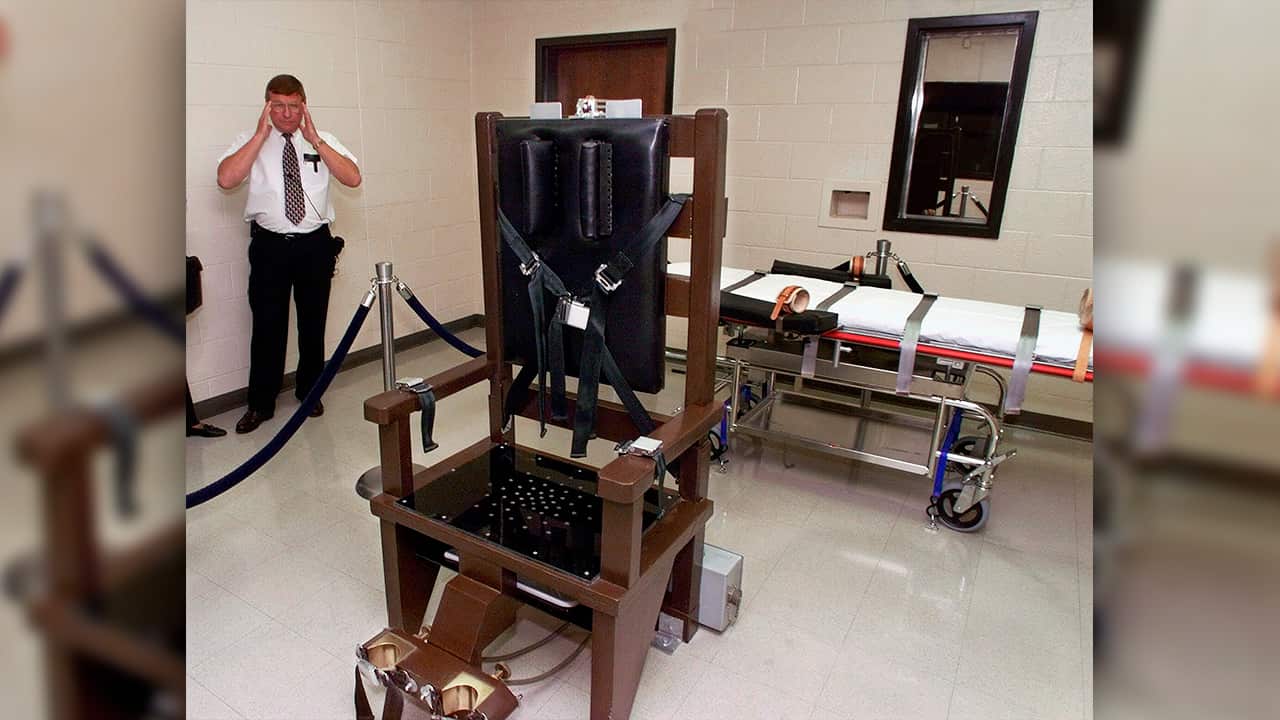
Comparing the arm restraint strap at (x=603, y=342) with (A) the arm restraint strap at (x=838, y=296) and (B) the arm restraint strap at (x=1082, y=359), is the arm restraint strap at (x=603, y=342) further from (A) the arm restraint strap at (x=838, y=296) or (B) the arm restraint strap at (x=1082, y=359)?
(B) the arm restraint strap at (x=1082, y=359)

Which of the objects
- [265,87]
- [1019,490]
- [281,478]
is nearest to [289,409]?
[281,478]

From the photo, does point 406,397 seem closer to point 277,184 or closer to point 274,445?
point 274,445

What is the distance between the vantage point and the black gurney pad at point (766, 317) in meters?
2.86

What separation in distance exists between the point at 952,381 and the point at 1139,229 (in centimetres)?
328

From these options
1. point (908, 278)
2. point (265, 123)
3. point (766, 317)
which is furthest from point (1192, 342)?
point (265, 123)

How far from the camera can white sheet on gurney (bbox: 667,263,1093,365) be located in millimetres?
2660

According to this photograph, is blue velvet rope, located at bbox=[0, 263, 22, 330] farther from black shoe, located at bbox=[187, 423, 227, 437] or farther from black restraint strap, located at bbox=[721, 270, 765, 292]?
black shoe, located at bbox=[187, 423, 227, 437]

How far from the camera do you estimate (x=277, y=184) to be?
3.56 m

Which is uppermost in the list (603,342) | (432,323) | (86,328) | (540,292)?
(86,328)

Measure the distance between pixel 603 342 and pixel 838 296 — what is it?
1.60 metres

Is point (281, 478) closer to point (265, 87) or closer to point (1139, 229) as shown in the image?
point (265, 87)

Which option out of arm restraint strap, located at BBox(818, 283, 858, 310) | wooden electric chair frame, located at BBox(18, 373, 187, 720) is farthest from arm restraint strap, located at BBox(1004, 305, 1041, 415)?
wooden electric chair frame, located at BBox(18, 373, 187, 720)

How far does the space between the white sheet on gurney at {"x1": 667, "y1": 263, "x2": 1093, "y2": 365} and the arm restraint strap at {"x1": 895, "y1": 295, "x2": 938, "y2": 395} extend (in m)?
0.03

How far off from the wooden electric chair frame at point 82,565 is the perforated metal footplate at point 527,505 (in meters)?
1.64
